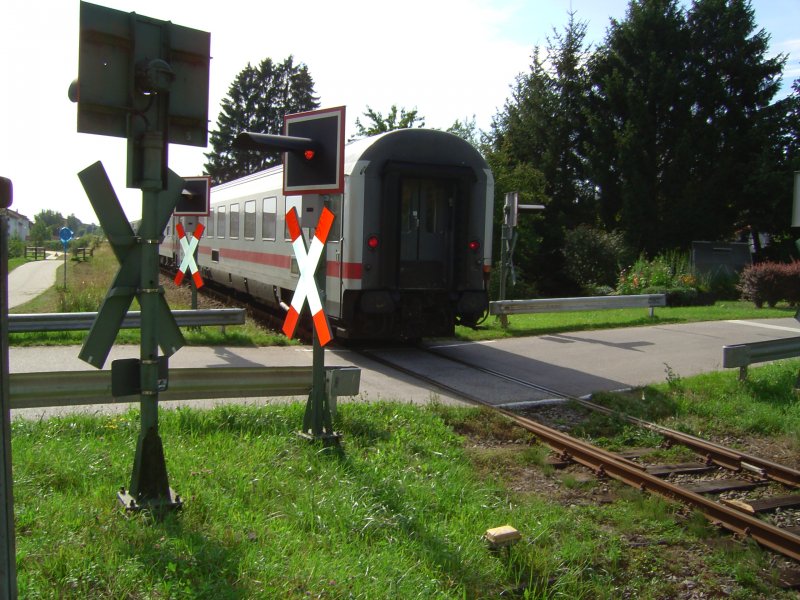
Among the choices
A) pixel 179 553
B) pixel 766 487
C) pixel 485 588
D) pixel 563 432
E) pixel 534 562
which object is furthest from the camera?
pixel 563 432

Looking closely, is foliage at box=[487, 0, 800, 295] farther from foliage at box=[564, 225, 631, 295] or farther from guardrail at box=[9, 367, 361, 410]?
guardrail at box=[9, 367, 361, 410]

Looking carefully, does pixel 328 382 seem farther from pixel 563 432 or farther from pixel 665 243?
pixel 665 243

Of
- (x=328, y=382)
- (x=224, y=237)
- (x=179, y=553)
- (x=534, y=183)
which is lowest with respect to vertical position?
(x=179, y=553)

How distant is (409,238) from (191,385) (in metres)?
5.56

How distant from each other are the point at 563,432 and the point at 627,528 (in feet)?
8.18

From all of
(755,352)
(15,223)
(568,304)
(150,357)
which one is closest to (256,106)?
(15,223)

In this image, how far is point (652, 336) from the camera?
14477 mm

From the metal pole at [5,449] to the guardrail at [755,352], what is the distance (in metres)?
8.71

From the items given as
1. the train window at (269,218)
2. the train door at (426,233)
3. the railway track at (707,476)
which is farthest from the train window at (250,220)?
the railway track at (707,476)

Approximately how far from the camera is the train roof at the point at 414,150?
35.8 feet

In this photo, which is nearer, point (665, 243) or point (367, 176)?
point (367, 176)

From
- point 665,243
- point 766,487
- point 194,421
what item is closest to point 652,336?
point 766,487

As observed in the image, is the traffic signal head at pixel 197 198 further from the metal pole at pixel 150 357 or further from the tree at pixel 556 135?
the tree at pixel 556 135

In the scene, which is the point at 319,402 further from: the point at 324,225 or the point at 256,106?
the point at 256,106
